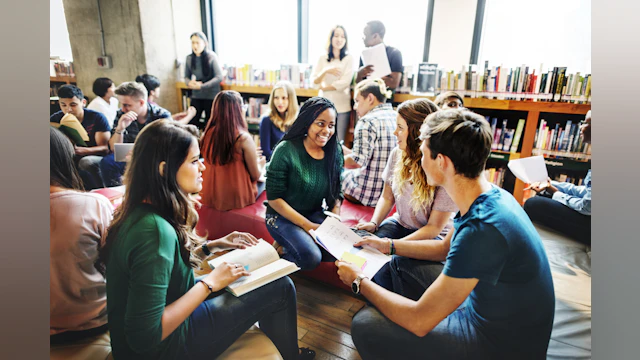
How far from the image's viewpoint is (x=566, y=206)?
4.02 ft

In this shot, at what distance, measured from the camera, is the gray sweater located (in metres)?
1.50

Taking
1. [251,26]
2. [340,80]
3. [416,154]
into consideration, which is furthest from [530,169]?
[340,80]

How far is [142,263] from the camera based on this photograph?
2.57ft

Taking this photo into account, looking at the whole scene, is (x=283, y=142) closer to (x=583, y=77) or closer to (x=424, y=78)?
(x=583, y=77)

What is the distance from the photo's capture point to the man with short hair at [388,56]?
10.7ft

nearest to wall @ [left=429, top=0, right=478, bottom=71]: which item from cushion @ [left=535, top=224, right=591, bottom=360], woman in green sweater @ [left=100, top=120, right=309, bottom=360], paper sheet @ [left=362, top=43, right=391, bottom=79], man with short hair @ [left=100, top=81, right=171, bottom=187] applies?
paper sheet @ [left=362, top=43, right=391, bottom=79]

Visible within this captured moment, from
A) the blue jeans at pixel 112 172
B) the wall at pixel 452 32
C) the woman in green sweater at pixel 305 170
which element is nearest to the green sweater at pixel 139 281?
the blue jeans at pixel 112 172

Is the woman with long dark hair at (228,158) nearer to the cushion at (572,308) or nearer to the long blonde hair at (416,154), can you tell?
the long blonde hair at (416,154)

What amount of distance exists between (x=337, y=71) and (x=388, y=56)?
0.54 meters

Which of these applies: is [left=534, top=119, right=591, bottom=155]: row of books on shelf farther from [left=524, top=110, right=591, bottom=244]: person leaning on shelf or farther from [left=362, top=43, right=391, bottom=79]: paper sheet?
[left=362, top=43, right=391, bottom=79]: paper sheet

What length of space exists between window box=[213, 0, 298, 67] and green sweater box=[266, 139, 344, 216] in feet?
1.93

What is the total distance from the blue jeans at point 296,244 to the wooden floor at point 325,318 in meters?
0.07

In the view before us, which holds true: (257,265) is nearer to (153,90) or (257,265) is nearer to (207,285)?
(207,285)
